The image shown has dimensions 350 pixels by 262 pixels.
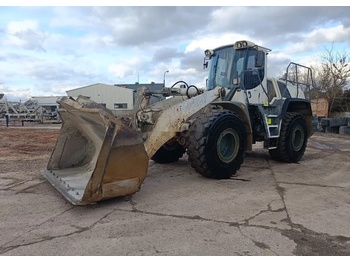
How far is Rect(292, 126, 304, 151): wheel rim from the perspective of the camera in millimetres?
7989

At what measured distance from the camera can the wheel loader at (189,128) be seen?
4.30 metres

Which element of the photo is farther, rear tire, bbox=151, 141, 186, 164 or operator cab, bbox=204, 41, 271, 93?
rear tire, bbox=151, 141, 186, 164

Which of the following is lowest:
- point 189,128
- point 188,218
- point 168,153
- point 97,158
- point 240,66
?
point 188,218

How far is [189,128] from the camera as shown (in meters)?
5.60

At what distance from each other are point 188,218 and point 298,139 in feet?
16.8

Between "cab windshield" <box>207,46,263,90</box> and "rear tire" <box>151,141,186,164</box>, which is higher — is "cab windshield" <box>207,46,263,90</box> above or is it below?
above

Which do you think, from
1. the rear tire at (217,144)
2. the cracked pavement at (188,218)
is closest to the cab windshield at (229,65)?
the rear tire at (217,144)

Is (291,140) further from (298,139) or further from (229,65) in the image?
(229,65)

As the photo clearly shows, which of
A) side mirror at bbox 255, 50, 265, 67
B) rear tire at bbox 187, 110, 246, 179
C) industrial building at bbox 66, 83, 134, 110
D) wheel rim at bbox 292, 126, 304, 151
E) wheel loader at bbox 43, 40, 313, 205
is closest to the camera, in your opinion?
wheel loader at bbox 43, 40, 313, 205

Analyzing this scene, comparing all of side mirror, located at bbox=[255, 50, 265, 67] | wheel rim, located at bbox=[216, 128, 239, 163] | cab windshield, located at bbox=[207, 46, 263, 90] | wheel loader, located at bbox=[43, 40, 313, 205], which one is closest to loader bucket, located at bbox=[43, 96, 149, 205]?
wheel loader, located at bbox=[43, 40, 313, 205]

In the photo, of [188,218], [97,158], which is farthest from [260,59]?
[97,158]

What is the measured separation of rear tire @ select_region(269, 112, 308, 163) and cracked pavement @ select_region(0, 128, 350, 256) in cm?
137

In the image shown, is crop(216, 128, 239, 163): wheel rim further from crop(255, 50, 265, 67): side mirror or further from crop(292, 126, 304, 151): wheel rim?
crop(292, 126, 304, 151): wheel rim

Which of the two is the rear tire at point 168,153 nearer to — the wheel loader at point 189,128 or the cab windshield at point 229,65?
the wheel loader at point 189,128
